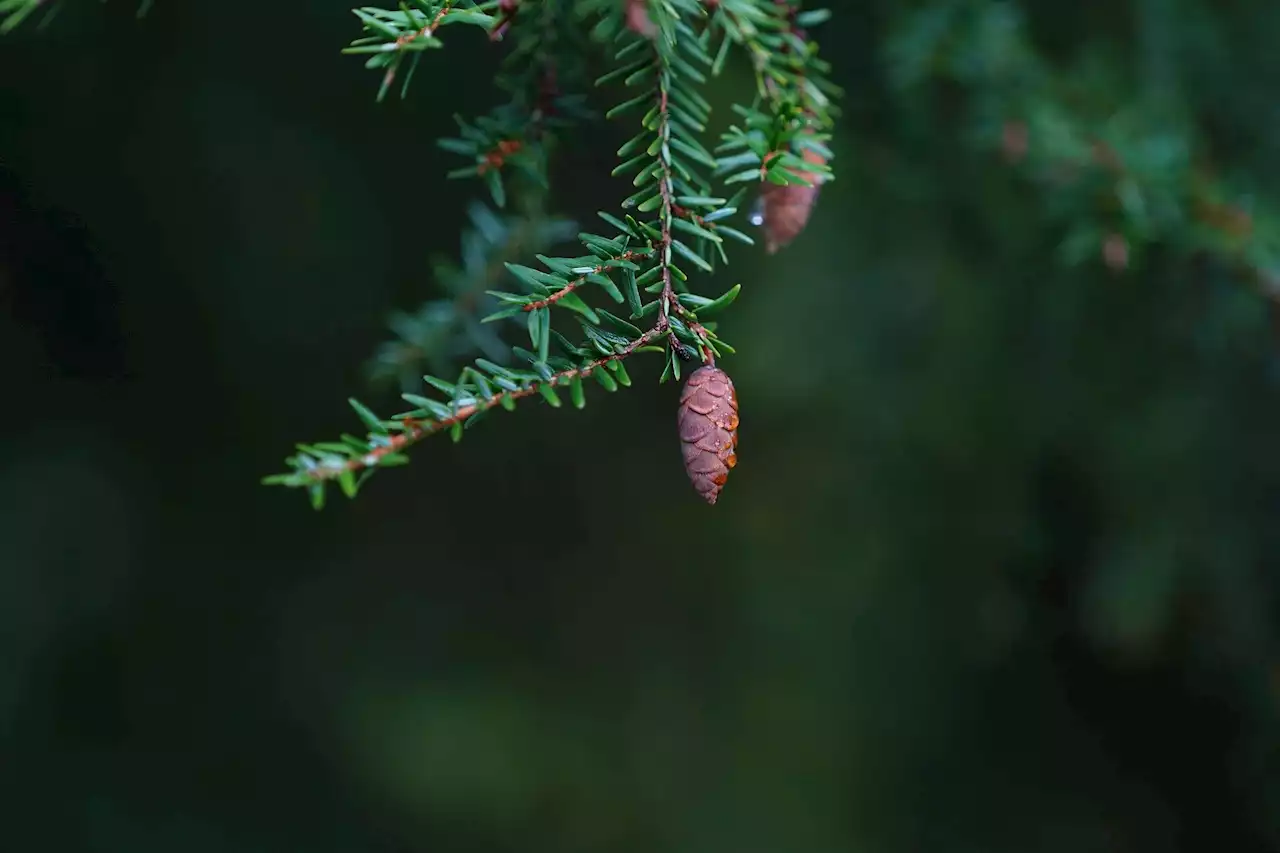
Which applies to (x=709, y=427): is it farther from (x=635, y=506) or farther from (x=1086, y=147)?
(x=635, y=506)

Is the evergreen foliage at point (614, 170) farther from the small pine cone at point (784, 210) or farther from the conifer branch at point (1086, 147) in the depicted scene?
the conifer branch at point (1086, 147)

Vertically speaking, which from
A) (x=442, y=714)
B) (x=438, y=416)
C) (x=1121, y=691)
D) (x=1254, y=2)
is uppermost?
(x=438, y=416)

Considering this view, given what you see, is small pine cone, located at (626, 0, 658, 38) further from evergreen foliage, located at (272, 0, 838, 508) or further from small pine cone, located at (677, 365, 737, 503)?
small pine cone, located at (677, 365, 737, 503)

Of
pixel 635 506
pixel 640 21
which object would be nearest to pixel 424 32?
pixel 640 21

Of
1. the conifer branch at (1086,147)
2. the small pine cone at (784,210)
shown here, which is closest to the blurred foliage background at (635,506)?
the conifer branch at (1086,147)

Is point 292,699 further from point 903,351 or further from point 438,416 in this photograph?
point 438,416

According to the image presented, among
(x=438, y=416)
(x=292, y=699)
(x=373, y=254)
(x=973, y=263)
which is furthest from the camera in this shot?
(x=292, y=699)

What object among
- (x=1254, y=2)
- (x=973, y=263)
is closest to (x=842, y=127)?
(x=973, y=263)
